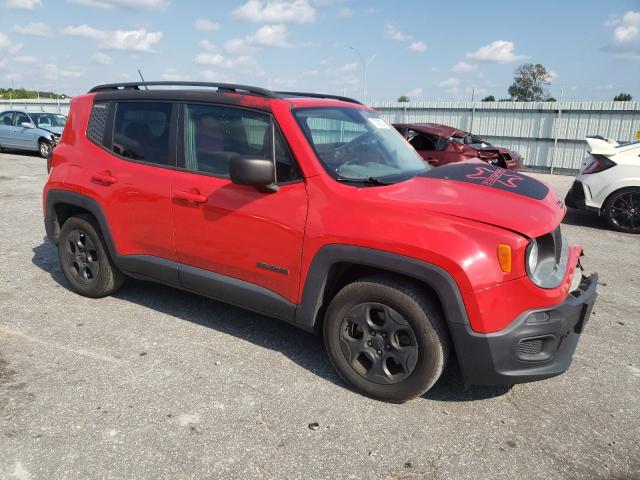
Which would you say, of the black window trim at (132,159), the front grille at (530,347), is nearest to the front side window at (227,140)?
the black window trim at (132,159)

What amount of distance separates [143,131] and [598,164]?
679 cm

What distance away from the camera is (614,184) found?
761 centimetres

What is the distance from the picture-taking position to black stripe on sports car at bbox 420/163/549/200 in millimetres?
3135

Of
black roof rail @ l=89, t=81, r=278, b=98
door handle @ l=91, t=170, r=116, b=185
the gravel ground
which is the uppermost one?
black roof rail @ l=89, t=81, r=278, b=98

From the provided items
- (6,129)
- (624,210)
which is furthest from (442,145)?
(6,129)

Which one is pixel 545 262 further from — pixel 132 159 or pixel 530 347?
pixel 132 159

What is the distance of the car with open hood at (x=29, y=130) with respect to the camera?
52.2ft

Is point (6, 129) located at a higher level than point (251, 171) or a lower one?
lower

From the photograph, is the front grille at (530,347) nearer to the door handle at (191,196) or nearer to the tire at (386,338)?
the tire at (386,338)

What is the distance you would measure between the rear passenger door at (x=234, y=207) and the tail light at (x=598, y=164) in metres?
6.37

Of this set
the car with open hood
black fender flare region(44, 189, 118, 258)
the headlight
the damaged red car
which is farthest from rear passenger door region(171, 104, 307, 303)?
the car with open hood

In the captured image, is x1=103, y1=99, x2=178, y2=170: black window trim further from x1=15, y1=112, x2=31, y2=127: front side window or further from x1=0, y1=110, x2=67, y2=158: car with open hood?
x1=15, y1=112, x2=31, y2=127: front side window

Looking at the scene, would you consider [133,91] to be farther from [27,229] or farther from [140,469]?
[27,229]

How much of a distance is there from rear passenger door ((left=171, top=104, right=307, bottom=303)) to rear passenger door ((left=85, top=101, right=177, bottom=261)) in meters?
0.15
